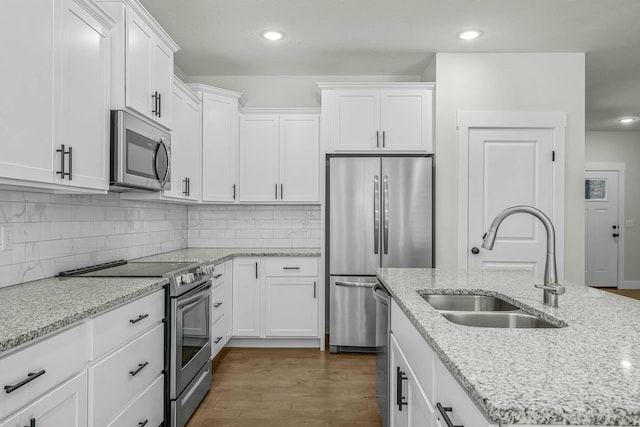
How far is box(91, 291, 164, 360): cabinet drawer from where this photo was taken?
1592 mm

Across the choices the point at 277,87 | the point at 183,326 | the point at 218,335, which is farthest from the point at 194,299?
the point at 277,87

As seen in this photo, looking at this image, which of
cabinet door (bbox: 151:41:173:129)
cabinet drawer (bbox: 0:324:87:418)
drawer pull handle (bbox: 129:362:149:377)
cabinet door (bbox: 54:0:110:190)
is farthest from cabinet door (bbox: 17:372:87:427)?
cabinet door (bbox: 151:41:173:129)

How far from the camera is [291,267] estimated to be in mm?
3797

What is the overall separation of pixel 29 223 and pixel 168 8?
5.94 feet

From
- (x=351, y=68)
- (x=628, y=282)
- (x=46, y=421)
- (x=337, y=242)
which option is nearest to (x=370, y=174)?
(x=337, y=242)

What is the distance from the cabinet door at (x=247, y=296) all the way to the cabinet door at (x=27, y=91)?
2.25 m

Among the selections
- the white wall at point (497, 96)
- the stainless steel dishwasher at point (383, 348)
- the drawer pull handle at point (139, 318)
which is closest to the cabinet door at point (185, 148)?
the drawer pull handle at point (139, 318)

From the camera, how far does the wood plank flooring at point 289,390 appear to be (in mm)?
2508

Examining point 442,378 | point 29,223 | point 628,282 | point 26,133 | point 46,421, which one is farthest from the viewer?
point 628,282

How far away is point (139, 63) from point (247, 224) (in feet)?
7.40

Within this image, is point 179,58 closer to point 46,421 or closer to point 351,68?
point 351,68

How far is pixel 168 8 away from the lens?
2.93m

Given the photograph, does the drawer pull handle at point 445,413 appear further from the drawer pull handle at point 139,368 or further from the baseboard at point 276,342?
the baseboard at point 276,342

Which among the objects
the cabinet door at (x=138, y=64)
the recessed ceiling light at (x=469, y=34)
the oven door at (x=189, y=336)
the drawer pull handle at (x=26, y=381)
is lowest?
the oven door at (x=189, y=336)
